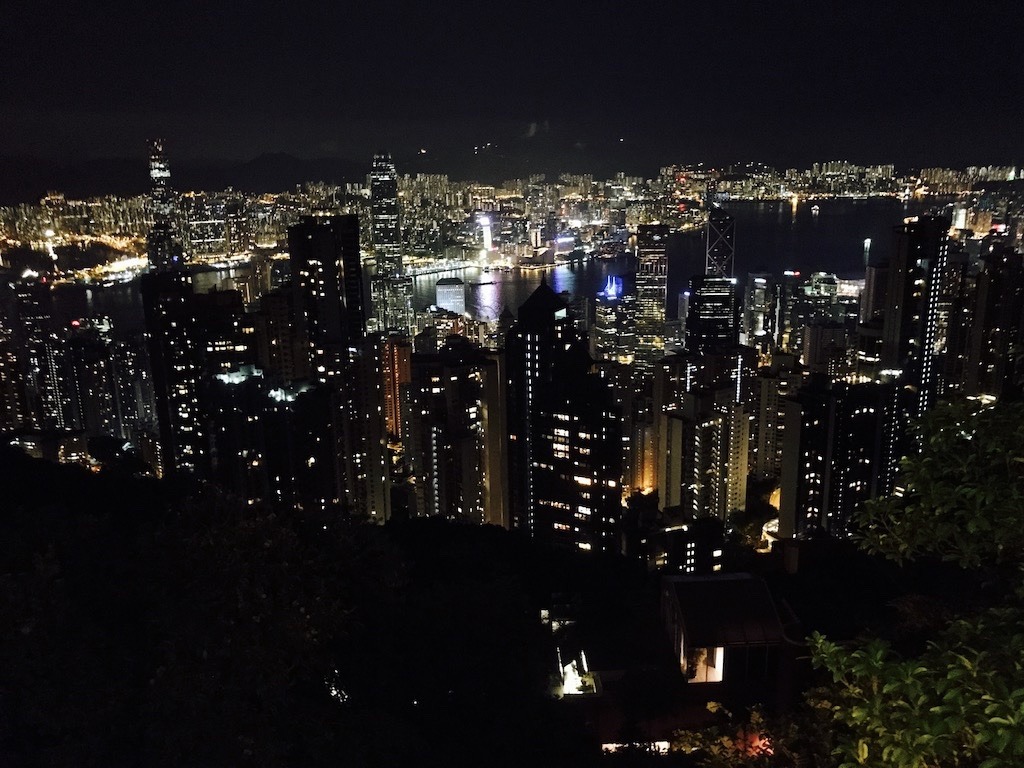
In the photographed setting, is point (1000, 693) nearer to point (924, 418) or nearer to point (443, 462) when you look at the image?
point (924, 418)

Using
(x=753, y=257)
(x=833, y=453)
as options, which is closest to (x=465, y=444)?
(x=833, y=453)

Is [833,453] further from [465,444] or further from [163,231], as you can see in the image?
[163,231]

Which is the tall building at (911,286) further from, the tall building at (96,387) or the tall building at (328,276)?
the tall building at (96,387)

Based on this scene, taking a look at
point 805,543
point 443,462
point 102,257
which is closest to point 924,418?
point 805,543

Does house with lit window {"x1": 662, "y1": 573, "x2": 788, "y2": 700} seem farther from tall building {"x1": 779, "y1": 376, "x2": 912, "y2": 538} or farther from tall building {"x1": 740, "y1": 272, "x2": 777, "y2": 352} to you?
tall building {"x1": 740, "y1": 272, "x2": 777, "y2": 352}

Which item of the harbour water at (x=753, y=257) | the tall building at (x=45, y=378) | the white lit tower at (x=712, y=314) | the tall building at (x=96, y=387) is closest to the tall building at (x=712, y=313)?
the white lit tower at (x=712, y=314)

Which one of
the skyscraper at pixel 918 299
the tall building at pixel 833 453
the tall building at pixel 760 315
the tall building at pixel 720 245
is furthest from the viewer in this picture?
the tall building at pixel 720 245

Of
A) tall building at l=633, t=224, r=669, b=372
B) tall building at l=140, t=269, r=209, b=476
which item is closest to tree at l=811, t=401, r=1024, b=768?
tall building at l=140, t=269, r=209, b=476
